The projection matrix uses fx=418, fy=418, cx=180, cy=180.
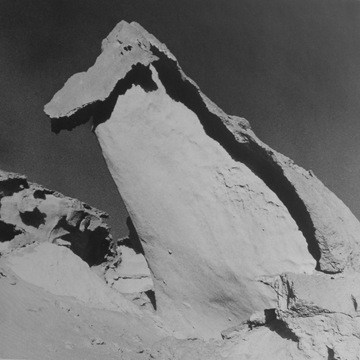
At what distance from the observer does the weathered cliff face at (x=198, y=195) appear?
514 cm

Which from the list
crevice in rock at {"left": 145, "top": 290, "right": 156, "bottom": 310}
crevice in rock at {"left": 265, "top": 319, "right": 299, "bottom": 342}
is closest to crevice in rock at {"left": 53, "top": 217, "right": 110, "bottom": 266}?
crevice in rock at {"left": 145, "top": 290, "right": 156, "bottom": 310}

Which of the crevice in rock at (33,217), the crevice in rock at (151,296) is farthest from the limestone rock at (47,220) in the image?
the crevice in rock at (151,296)

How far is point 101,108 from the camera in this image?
565cm

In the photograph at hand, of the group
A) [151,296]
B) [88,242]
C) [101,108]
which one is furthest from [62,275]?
[88,242]

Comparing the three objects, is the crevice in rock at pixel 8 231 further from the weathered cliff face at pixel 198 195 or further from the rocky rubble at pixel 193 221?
the weathered cliff face at pixel 198 195

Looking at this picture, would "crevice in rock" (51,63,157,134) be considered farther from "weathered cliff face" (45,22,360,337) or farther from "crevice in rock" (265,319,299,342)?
"crevice in rock" (265,319,299,342)

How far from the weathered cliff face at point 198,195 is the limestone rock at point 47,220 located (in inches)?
82.8

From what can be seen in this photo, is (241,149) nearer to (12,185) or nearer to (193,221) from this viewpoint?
(193,221)

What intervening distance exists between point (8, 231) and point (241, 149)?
13.0ft

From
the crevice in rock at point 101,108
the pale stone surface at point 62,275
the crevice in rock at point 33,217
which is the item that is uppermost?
the crevice in rock at point 101,108

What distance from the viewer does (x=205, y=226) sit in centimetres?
533

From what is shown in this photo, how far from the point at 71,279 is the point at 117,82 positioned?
104 inches

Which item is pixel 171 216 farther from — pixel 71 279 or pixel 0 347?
pixel 0 347

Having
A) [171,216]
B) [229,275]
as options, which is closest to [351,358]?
[229,275]
